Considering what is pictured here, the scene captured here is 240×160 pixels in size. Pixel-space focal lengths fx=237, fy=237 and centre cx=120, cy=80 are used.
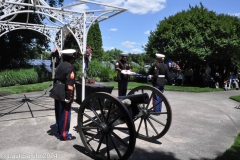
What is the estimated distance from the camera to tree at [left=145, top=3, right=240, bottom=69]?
17.4 m

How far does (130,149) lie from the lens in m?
3.23

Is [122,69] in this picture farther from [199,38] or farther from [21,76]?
[199,38]

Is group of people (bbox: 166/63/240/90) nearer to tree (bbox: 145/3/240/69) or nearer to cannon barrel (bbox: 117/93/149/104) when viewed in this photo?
tree (bbox: 145/3/240/69)

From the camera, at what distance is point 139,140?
4.75 metres

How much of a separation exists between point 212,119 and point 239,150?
2683 millimetres

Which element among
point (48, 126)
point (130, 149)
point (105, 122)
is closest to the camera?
point (130, 149)

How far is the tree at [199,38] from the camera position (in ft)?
57.1

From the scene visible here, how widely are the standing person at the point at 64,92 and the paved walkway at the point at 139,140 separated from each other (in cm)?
29

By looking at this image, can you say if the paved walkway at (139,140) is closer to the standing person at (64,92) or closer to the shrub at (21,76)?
the standing person at (64,92)

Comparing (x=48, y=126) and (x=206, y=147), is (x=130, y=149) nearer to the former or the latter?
(x=206, y=147)

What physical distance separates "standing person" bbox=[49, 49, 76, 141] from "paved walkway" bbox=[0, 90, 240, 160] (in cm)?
29

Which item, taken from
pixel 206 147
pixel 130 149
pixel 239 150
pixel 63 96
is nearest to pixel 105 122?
pixel 130 149

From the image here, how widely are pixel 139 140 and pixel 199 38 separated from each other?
47.8 feet

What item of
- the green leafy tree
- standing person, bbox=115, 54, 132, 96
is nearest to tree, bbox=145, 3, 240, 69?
standing person, bbox=115, 54, 132, 96
